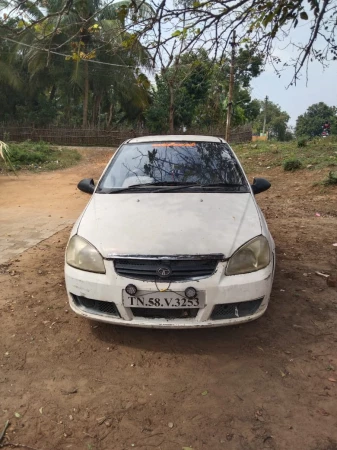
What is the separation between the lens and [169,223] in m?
2.78

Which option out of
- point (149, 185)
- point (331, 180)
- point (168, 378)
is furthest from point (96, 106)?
point (168, 378)

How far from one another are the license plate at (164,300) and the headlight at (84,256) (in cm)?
29

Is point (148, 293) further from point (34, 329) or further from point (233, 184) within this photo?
point (233, 184)

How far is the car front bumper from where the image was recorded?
8.03ft

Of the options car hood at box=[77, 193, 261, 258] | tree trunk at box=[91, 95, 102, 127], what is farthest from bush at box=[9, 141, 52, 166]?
car hood at box=[77, 193, 261, 258]

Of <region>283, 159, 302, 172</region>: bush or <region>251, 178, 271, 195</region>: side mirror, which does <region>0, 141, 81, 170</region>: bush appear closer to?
<region>283, 159, 302, 172</region>: bush

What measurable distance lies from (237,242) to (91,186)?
6.19 ft

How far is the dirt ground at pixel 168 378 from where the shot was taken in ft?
6.55

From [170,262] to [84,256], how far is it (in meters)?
0.64

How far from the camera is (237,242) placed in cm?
262

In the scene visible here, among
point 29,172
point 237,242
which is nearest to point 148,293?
point 237,242

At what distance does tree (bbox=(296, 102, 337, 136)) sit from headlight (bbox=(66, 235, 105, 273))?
54113 millimetres

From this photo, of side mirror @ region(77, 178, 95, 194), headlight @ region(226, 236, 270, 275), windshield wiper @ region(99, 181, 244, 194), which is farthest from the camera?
side mirror @ region(77, 178, 95, 194)

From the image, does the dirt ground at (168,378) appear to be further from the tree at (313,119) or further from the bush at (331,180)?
the tree at (313,119)
